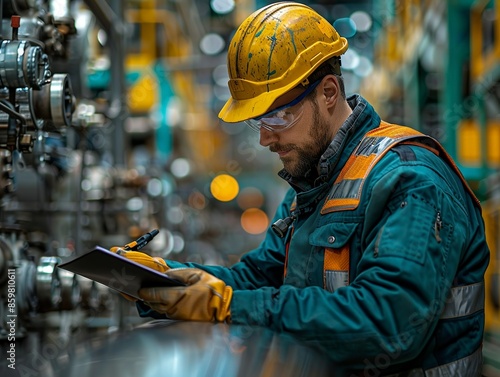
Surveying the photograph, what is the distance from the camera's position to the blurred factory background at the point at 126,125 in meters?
3.05

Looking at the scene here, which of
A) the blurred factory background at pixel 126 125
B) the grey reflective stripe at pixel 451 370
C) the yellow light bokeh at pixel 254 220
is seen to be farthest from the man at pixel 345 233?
the yellow light bokeh at pixel 254 220

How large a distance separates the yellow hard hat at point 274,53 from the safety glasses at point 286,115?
43 mm

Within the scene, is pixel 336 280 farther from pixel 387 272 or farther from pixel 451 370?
pixel 451 370

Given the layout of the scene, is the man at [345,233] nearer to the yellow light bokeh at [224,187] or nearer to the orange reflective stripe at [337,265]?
the orange reflective stripe at [337,265]

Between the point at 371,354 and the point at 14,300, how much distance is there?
1.79 m

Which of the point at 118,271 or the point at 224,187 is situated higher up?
the point at 118,271

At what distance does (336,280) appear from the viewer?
2.01m

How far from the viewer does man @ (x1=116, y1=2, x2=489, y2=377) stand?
1790 mm

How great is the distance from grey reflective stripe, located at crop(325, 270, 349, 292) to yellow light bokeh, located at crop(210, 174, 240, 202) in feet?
37.6

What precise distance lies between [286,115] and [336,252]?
0.44 m

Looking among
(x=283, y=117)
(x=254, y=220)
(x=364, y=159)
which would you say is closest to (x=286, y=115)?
(x=283, y=117)

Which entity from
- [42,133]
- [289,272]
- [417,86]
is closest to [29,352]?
[42,133]

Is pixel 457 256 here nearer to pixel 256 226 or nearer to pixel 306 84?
pixel 306 84

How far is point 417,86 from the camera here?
27.4 ft
